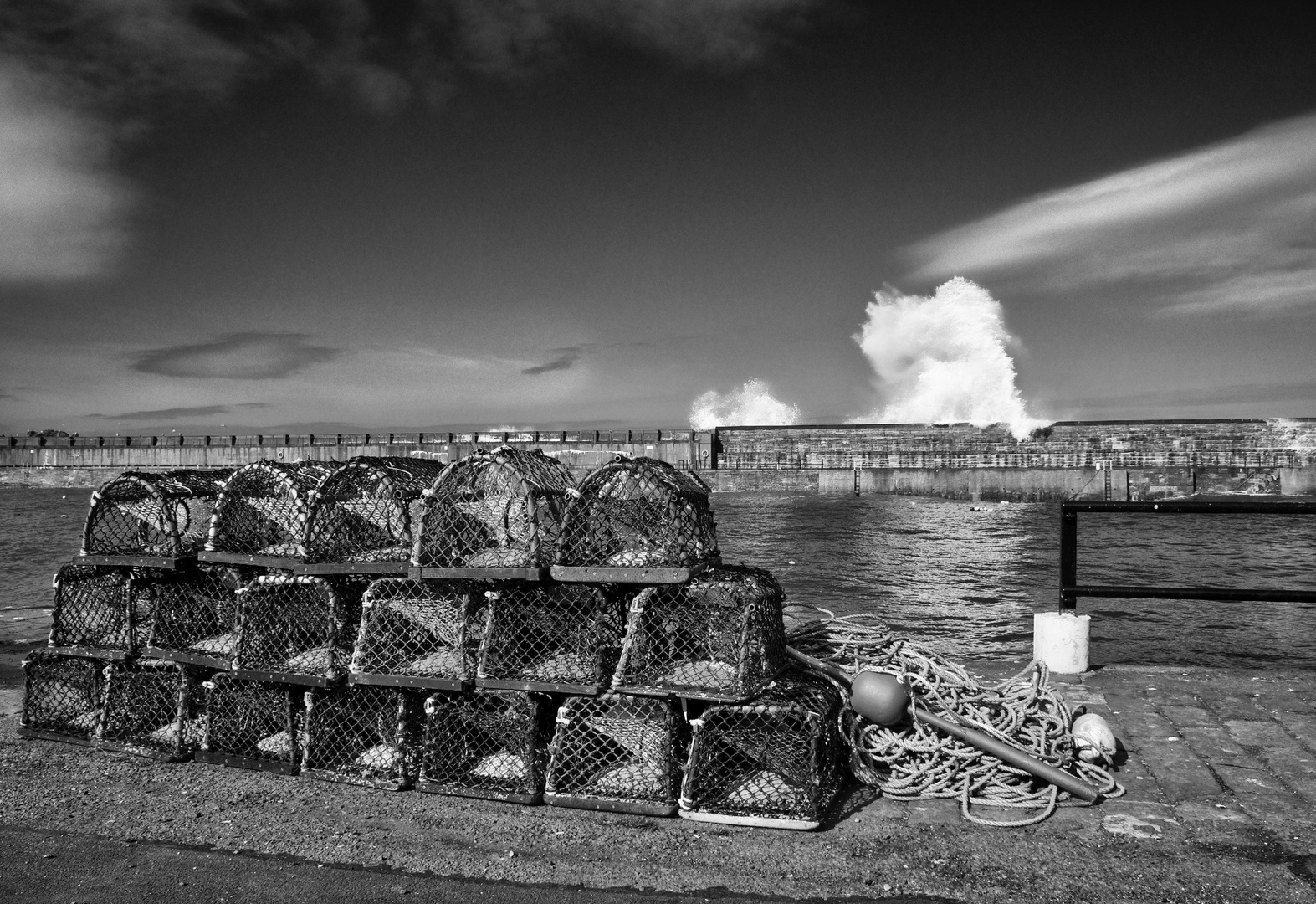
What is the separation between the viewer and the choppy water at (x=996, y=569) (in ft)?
35.4

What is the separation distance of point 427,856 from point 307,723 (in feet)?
4.57

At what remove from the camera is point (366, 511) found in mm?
5961

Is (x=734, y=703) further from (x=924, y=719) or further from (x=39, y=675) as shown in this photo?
(x=39, y=675)

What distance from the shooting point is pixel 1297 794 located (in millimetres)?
4285

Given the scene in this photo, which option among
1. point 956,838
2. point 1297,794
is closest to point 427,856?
point 956,838

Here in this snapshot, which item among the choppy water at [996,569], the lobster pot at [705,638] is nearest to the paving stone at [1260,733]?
the lobster pot at [705,638]

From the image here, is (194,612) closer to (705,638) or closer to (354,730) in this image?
(354,730)

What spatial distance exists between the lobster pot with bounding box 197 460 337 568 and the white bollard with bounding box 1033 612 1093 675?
5.20 m

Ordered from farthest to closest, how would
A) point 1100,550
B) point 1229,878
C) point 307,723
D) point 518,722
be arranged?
point 1100,550, point 307,723, point 518,722, point 1229,878

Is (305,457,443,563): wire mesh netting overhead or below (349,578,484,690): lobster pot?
overhead

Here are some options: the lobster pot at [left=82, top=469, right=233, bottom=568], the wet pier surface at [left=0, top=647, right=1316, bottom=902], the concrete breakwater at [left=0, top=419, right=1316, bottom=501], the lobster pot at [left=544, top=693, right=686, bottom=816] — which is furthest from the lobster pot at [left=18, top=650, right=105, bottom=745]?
the concrete breakwater at [left=0, top=419, right=1316, bottom=501]

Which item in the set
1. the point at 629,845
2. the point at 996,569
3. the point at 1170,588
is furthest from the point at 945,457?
the point at 629,845

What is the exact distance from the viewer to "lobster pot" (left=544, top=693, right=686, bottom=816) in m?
4.36

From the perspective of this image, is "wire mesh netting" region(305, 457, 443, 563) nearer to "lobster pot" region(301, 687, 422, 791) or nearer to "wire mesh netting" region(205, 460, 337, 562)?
"wire mesh netting" region(205, 460, 337, 562)
